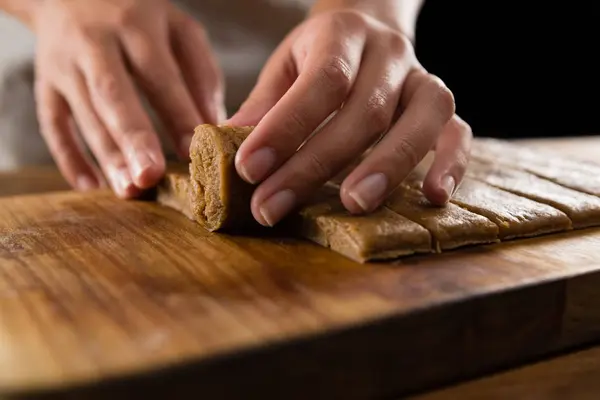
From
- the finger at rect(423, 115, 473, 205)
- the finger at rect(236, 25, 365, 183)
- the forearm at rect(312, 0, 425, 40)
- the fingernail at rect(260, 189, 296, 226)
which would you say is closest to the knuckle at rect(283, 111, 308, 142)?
the finger at rect(236, 25, 365, 183)

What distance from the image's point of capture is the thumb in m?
1.90

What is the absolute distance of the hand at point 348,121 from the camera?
1.60 m

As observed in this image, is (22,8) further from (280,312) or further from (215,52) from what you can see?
(280,312)

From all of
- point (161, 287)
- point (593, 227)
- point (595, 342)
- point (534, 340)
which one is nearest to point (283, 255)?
point (161, 287)

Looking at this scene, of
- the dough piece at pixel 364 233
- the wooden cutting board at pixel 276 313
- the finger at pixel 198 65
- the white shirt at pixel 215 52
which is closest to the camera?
the wooden cutting board at pixel 276 313

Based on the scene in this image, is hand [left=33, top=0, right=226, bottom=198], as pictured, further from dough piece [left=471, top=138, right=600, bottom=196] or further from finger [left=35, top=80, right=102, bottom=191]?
dough piece [left=471, top=138, right=600, bottom=196]

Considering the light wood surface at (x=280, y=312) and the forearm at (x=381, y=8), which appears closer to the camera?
the light wood surface at (x=280, y=312)

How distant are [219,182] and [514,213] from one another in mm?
728

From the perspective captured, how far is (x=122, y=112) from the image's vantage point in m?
2.10

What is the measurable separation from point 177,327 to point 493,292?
58 centimetres

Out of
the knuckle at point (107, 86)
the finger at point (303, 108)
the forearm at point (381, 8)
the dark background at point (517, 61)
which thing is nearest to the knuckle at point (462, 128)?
the finger at point (303, 108)

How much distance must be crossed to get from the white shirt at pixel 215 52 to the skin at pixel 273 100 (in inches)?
11.1

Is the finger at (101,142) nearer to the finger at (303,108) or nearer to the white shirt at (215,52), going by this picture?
the finger at (303,108)

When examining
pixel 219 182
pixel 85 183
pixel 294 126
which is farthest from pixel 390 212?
pixel 85 183
